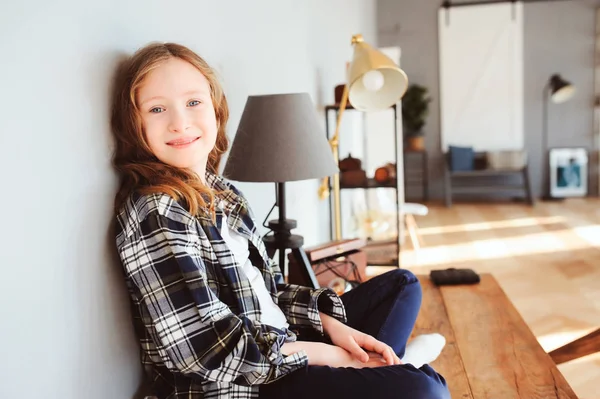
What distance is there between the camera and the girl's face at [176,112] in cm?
118

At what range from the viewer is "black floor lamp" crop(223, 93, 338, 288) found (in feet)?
5.19

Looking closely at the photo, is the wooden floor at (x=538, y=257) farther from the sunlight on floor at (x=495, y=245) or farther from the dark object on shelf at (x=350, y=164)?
the dark object on shelf at (x=350, y=164)

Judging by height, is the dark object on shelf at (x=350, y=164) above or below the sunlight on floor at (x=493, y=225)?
above

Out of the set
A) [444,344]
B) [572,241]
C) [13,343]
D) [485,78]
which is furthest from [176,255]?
[485,78]

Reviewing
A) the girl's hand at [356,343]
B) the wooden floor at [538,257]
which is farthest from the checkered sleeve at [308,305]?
the wooden floor at [538,257]

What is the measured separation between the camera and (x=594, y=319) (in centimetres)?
301

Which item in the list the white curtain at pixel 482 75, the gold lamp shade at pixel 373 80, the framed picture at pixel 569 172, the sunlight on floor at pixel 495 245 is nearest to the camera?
the gold lamp shade at pixel 373 80

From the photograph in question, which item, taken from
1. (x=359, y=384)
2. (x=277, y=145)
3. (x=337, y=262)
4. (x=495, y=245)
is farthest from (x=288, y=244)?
(x=495, y=245)

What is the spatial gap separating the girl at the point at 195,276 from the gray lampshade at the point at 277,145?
0.21 metres

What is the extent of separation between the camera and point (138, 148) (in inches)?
46.8

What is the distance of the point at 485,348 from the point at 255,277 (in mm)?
872

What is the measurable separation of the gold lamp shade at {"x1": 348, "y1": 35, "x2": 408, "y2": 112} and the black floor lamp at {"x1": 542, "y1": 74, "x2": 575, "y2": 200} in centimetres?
424

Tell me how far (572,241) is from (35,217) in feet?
15.1

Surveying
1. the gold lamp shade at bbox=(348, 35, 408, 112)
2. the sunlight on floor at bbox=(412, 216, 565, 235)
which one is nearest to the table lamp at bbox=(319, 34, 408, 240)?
the gold lamp shade at bbox=(348, 35, 408, 112)
